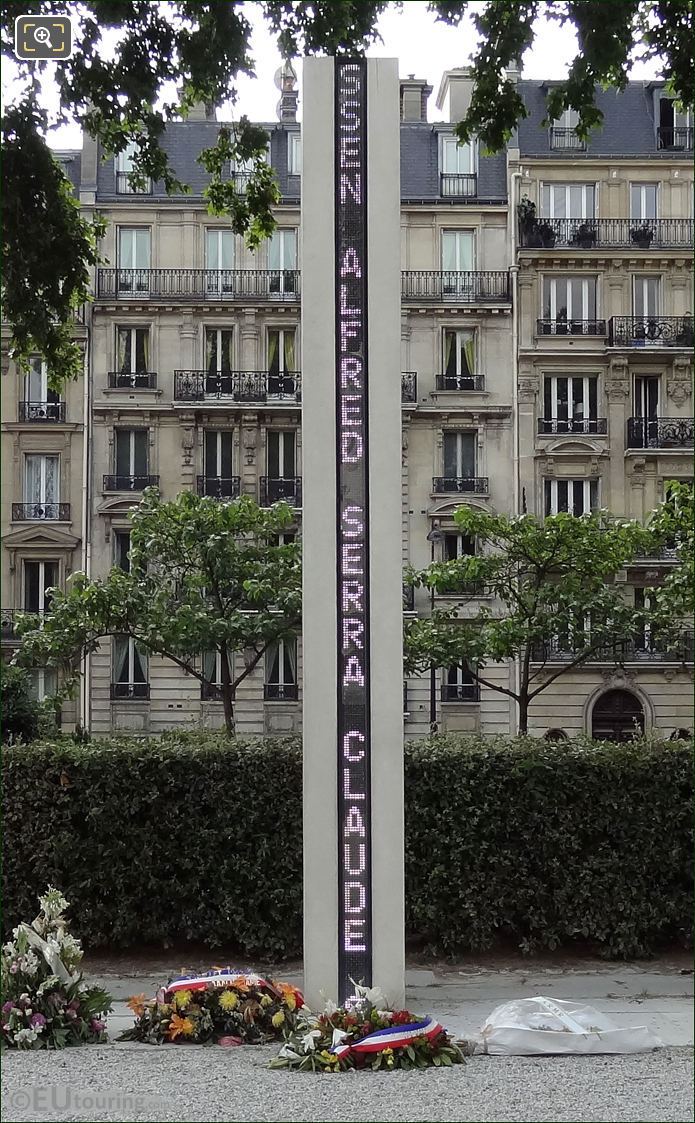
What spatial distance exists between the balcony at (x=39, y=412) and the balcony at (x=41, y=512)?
1856 millimetres

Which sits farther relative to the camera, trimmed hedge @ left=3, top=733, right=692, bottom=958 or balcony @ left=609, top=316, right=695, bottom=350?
balcony @ left=609, top=316, right=695, bottom=350

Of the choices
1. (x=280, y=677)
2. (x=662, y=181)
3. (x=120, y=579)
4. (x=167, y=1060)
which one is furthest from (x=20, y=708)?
(x=662, y=181)

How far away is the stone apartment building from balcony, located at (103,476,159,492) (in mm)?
63

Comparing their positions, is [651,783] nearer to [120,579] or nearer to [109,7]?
[109,7]

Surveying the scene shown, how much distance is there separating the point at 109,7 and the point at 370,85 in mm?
3447

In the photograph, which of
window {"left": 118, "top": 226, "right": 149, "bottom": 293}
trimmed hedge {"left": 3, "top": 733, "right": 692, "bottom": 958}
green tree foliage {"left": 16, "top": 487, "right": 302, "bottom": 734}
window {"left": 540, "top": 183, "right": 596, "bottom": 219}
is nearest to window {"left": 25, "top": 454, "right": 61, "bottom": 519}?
window {"left": 118, "top": 226, "right": 149, "bottom": 293}

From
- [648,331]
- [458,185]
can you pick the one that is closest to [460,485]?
[648,331]

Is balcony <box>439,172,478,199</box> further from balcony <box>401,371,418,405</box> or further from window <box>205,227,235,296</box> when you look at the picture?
window <box>205,227,235,296</box>

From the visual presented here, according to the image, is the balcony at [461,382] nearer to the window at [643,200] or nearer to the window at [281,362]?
the window at [281,362]

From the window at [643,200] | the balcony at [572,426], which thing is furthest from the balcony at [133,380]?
the window at [643,200]

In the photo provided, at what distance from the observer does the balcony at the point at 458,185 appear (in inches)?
1142

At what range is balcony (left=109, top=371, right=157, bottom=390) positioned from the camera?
27859mm

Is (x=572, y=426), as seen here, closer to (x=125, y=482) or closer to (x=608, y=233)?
(x=608, y=233)

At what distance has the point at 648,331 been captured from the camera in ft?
94.8
